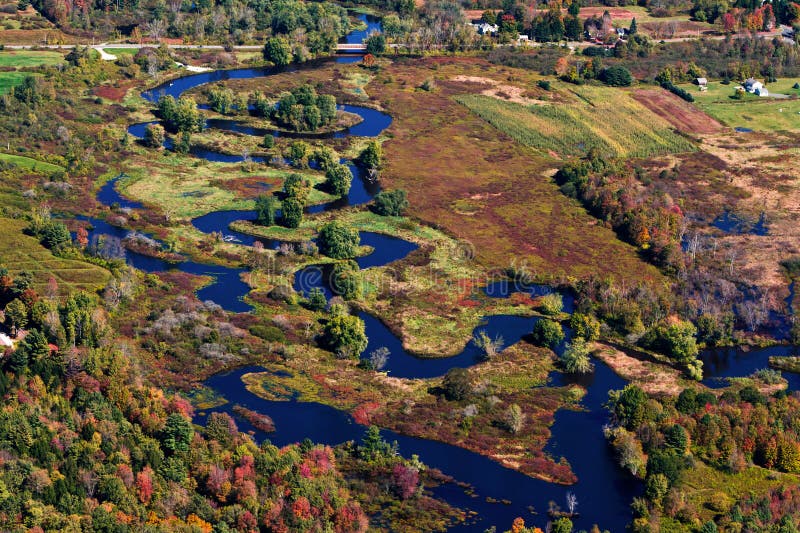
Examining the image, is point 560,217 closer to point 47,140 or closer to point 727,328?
point 727,328

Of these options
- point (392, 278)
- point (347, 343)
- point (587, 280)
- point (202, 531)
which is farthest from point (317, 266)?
point (202, 531)

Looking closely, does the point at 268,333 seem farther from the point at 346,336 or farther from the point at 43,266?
the point at 43,266

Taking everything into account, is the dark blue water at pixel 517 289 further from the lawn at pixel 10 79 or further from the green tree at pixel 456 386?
the lawn at pixel 10 79

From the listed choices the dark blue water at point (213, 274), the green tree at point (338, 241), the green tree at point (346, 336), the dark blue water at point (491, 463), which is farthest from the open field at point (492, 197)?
the dark blue water at point (491, 463)

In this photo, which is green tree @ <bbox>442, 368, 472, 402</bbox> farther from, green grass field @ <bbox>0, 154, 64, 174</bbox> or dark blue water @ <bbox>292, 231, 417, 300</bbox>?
green grass field @ <bbox>0, 154, 64, 174</bbox>

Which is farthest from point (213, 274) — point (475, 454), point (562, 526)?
point (562, 526)

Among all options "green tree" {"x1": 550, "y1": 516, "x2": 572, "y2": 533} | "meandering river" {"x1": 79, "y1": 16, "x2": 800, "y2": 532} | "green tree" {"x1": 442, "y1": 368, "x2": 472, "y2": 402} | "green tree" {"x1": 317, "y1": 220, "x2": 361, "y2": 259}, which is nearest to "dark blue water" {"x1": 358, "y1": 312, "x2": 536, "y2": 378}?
"meandering river" {"x1": 79, "y1": 16, "x2": 800, "y2": 532}
